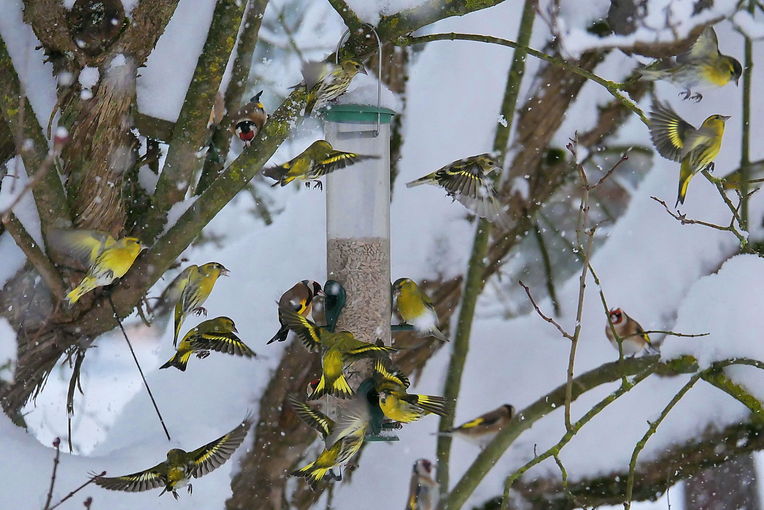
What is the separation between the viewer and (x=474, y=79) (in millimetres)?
4840

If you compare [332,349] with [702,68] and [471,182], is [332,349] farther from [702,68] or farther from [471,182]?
[702,68]

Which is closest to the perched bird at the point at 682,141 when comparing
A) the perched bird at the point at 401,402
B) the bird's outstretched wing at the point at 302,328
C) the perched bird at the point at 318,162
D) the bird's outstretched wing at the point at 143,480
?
the perched bird at the point at 318,162

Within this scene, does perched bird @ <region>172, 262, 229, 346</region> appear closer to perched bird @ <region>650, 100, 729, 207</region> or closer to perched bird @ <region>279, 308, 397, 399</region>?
perched bird @ <region>279, 308, 397, 399</region>

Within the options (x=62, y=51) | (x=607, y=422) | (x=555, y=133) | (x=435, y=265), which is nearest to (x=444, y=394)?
(x=435, y=265)

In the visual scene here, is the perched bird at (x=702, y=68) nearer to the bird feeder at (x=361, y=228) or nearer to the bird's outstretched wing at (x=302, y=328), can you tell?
the bird feeder at (x=361, y=228)

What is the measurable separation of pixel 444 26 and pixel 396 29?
1.56 meters

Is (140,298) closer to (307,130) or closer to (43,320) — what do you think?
(43,320)

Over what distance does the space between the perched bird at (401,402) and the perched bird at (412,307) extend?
1.54 feet

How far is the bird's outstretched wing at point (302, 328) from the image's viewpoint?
126 inches

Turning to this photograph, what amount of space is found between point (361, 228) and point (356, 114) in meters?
0.45

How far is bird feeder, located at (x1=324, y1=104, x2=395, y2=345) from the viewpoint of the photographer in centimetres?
367

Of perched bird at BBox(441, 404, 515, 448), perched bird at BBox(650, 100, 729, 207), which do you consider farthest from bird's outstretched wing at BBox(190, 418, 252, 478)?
perched bird at BBox(650, 100, 729, 207)

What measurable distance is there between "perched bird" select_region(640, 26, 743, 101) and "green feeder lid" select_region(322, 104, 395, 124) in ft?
4.47

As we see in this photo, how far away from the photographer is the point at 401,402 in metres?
3.13
